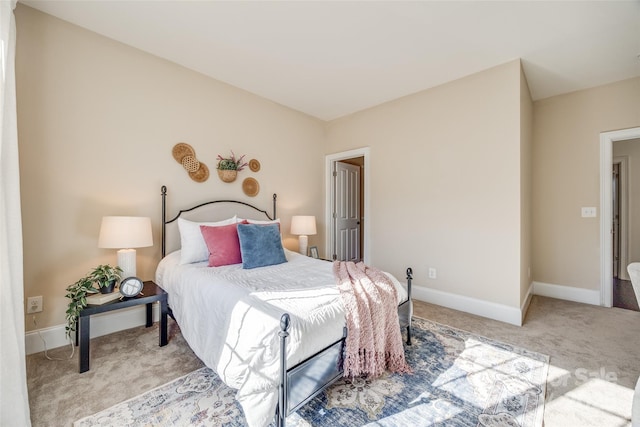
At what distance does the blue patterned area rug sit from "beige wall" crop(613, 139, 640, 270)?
377cm

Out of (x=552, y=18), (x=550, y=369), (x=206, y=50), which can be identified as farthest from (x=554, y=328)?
(x=206, y=50)

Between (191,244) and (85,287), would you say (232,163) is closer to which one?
(191,244)

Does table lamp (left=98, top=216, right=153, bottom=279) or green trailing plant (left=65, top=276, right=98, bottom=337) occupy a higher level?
table lamp (left=98, top=216, right=153, bottom=279)

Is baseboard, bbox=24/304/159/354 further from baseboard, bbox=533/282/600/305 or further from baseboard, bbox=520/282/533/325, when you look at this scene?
baseboard, bbox=533/282/600/305

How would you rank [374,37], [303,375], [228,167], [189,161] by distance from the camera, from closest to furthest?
1. [303,375]
2. [374,37]
3. [189,161]
4. [228,167]

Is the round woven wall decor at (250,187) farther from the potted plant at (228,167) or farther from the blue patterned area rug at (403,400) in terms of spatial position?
the blue patterned area rug at (403,400)

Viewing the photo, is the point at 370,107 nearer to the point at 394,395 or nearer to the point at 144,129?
the point at 144,129

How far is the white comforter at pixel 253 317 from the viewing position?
1.31 m

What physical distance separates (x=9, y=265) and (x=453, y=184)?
3.75m

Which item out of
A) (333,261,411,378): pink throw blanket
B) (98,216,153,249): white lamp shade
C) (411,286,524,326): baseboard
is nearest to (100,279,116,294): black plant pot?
(98,216,153,249): white lamp shade

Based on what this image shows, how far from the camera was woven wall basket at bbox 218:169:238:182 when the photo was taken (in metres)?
3.25

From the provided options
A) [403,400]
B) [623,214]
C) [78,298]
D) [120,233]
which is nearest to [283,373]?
[403,400]

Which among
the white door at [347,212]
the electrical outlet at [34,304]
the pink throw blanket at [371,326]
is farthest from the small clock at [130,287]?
the white door at [347,212]

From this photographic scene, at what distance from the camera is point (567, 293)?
3486 mm
